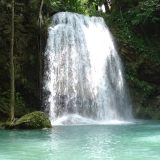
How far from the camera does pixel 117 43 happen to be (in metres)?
21.0

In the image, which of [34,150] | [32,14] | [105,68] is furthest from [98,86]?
[34,150]

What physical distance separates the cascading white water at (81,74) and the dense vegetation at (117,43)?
1.90ft

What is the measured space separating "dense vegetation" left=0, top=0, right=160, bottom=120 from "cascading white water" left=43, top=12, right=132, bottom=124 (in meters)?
0.58

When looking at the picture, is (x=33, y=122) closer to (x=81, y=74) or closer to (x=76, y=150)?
(x=76, y=150)

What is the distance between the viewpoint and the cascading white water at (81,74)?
16.6 meters

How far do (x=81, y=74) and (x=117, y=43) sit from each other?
14.5 feet

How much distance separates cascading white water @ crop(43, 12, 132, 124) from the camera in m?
16.6

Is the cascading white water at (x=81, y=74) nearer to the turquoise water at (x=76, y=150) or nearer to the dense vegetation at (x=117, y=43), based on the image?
the dense vegetation at (x=117, y=43)

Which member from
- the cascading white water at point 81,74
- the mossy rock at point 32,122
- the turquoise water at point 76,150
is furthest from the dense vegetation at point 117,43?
the turquoise water at point 76,150

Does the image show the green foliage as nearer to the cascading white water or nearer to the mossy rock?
the mossy rock

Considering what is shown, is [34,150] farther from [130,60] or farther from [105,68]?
[130,60]

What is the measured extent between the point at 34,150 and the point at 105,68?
13.1 metres

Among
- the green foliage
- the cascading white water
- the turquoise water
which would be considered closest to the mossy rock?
the green foliage

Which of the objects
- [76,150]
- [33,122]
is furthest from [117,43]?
→ [76,150]
